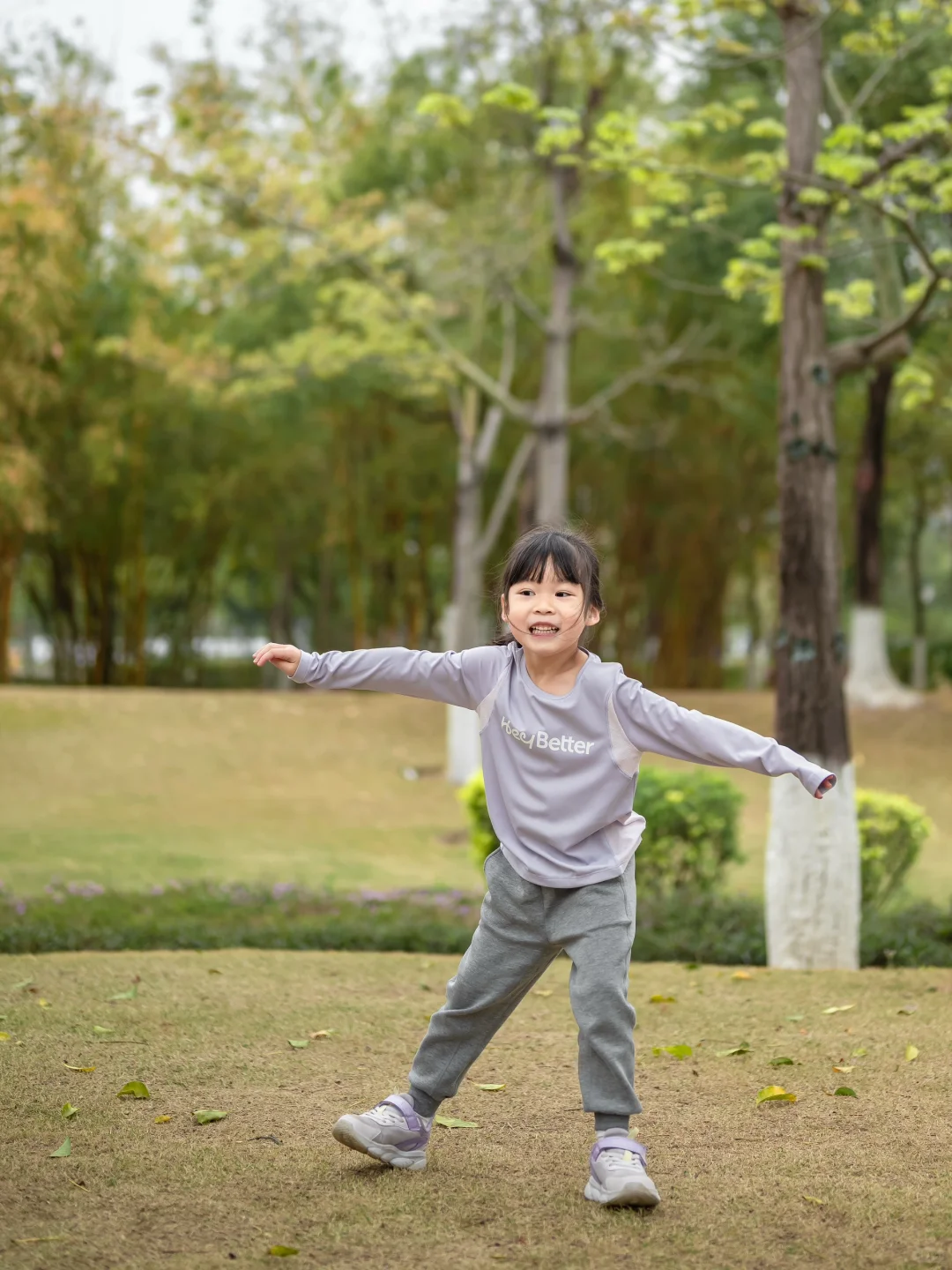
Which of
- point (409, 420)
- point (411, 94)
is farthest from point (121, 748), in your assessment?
point (409, 420)

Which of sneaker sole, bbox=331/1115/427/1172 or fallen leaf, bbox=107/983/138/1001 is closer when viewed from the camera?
sneaker sole, bbox=331/1115/427/1172

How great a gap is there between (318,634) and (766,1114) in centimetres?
3020

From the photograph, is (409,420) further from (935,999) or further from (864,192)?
(935,999)

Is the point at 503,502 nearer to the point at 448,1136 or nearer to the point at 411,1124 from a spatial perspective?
the point at 448,1136

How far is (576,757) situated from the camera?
10.6ft

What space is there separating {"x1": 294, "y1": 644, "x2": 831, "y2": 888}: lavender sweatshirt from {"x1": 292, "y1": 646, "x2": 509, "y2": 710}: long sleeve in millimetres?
13

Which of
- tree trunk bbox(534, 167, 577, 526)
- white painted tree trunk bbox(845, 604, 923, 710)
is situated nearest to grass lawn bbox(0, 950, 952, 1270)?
tree trunk bbox(534, 167, 577, 526)

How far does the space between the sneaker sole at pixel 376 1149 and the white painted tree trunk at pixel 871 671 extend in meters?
16.5

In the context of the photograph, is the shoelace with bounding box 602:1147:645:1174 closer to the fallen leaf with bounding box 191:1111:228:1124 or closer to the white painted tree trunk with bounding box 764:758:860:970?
the fallen leaf with bounding box 191:1111:228:1124

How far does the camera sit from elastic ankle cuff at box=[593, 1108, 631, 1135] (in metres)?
3.21

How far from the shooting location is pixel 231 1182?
322 centimetres

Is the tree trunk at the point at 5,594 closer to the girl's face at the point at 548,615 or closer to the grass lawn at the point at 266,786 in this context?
the grass lawn at the point at 266,786

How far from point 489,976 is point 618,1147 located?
0.46 m

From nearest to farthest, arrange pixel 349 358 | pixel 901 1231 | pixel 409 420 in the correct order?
pixel 901 1231, pixel 349 358, pixel 409 420
